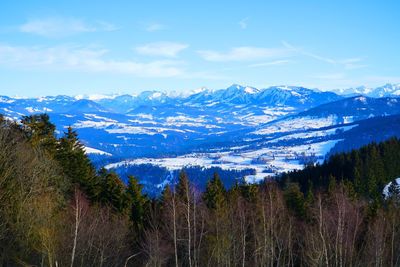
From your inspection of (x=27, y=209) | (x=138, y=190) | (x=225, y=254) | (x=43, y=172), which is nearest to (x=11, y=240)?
(x=27, y=209)

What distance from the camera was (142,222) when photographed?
49.1m

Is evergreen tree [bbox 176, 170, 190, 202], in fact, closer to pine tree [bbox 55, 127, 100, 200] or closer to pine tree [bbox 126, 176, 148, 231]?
pine tree [bbox 126, 176, 148, 231]

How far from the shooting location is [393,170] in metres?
103

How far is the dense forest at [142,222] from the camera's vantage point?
3127 centimetres

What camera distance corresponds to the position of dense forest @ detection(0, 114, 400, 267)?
3127 centimetres

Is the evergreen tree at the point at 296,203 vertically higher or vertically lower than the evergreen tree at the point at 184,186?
lower

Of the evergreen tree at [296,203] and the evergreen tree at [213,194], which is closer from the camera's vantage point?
the evergreen tree at [213,194]

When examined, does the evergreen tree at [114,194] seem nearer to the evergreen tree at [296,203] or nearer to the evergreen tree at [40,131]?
the evergreen tree at [40,131]

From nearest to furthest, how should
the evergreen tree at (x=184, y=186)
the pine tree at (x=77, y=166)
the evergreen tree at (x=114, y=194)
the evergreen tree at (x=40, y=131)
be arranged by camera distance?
the evergreen tree at (x=184, y=186), the evergreen tree at (x=40, y=131), the evergreen tree at (x=114, y=194), the pine tree at (x=77, y=166)

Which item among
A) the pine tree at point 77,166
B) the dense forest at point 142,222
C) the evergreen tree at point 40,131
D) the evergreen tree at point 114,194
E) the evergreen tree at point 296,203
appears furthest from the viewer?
the evergreen tree at point 296,203

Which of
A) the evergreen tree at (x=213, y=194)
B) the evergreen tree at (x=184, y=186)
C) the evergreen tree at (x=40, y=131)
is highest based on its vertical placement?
the evergreen tree at (x=40, y=131)

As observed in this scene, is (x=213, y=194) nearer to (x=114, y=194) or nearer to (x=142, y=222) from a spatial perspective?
(x=142, y=222)

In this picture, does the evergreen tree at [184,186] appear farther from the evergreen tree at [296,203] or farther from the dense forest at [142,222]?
the evergreen tree at [296,203]

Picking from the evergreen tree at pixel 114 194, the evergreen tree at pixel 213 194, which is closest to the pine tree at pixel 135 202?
the evergreen tree at pixel 114 194
